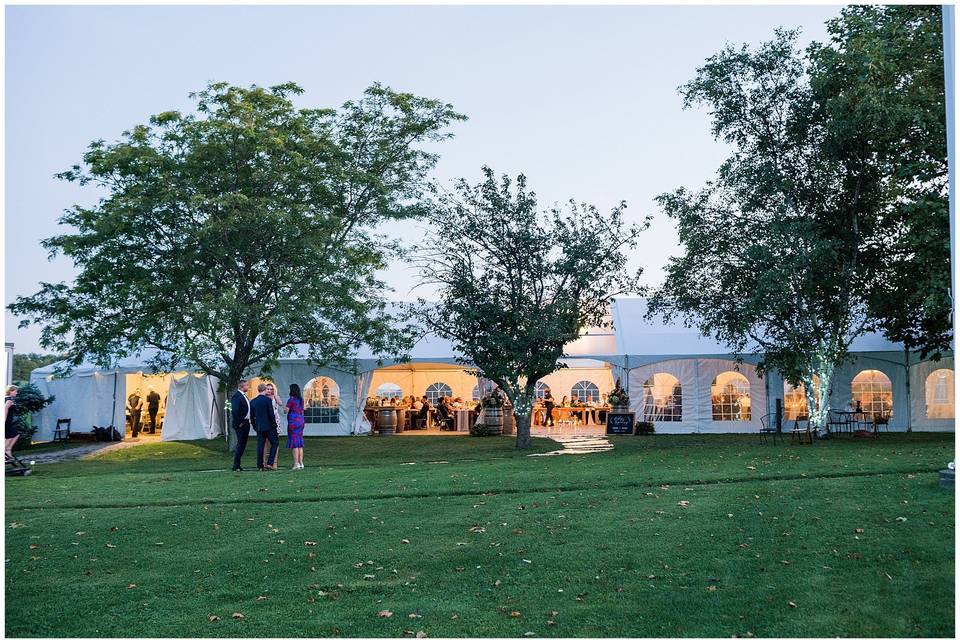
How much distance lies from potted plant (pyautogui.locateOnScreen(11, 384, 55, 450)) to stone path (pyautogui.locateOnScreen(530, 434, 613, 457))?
46.3ft

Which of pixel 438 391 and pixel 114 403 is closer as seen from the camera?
pixel 114 403

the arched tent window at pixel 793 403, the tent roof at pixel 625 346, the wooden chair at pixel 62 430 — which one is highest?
the tent roof at pixel 625 346

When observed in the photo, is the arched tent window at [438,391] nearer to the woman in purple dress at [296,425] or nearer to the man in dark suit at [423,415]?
the man in dark suit at [423,415]

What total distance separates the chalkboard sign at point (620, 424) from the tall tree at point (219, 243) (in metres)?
6.84

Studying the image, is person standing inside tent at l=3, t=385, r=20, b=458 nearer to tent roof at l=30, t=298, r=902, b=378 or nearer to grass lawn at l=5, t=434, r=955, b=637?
grass lawn at l=5, t=434, r=955, b=637

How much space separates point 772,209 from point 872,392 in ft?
25.5

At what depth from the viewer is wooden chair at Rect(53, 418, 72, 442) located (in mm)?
26266

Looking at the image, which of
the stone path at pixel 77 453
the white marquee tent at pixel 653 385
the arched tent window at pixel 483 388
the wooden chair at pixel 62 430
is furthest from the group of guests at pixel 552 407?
the wooden chair at pixel 62 430

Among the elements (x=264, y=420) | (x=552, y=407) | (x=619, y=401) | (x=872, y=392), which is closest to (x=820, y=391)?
(x=872, y=392)

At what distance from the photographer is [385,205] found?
73.5 feet

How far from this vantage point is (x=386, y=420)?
27.7 m

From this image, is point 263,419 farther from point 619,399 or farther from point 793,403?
point 793,403

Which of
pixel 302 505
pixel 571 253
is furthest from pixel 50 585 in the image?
pixel 571 253

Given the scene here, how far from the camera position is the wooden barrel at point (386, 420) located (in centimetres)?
2766
